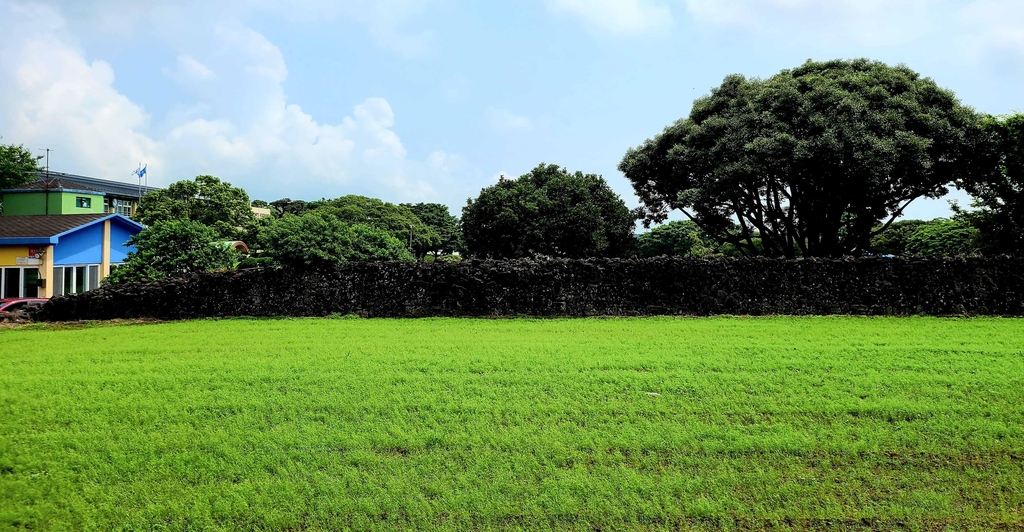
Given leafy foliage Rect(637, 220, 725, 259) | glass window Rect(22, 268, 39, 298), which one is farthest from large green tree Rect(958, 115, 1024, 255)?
glass window Rect(22, 268, 39, 298)

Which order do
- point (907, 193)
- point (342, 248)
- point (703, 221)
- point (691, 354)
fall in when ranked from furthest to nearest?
point (703, 221), point (907, 193), point (342, 248), point (691, 354)

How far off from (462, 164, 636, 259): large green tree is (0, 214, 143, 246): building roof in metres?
17.1

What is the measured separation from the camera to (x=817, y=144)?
18.6 m

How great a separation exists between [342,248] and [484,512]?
12.8 metres

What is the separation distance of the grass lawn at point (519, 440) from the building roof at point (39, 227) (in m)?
15.1

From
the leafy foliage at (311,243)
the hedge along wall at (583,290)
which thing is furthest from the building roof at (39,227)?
the leafy foliage at (311,243)

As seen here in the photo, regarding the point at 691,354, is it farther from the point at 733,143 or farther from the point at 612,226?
the point at 612,226

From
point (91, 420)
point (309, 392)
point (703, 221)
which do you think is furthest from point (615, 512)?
point (703, 221)

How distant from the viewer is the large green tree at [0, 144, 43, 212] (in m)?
40.5

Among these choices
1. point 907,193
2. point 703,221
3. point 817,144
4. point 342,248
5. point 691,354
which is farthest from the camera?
point 703,221

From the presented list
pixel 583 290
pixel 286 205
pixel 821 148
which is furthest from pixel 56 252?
pixel 286 205

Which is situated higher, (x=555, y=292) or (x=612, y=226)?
(x=612, y=226)

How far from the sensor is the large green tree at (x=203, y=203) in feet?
135

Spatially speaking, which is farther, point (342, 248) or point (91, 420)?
point (342, 248)
